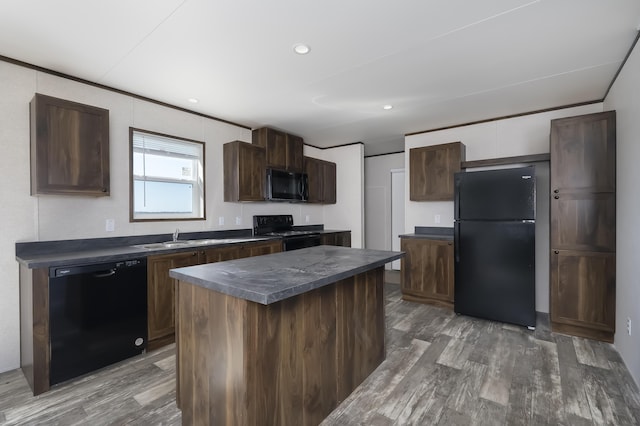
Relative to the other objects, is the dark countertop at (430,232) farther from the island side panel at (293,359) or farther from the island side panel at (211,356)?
the island side panel at (211,356)

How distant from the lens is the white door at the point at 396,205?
5922 millimetres

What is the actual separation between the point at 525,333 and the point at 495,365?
3.06ft

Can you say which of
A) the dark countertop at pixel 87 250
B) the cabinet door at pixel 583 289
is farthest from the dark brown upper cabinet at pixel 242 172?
the cabinet door at pixel 583 289

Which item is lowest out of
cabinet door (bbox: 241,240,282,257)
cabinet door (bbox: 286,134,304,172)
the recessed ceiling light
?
cabinet door (bbox: 241,240,282,257)

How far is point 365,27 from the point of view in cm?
199

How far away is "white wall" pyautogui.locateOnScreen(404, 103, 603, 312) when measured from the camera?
3.55m

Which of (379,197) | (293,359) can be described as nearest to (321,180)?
(379,197)

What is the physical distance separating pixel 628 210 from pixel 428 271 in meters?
2.02

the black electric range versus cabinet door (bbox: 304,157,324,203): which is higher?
cabinet door (bbox: 304,157,324,203)

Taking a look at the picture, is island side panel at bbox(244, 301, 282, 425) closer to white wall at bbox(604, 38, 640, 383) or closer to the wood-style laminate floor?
the wood-style laminate floor

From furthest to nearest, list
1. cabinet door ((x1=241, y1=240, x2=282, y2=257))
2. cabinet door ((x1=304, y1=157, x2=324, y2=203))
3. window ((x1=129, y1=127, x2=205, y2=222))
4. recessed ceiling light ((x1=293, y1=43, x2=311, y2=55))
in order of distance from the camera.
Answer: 1. cabinet door ((x1=304, y1=157, x2=324, y2=203))
2. cabinet door ((x1=241, y1=240, x2=282, y2=257))
3. window ((x1=129, y1=127, x2=205, y2=222))
4. recessed ceiling light ((x1=293, y1=43, x2=311, y2=55))

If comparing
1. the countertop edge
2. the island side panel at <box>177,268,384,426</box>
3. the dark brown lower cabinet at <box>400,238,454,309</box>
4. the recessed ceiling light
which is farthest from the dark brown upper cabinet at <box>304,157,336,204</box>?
the island side panel at <box>177,268,384,426</box>

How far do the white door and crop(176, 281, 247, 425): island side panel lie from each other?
4.82 metres

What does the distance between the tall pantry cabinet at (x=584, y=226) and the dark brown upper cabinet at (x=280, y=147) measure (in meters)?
3.25
